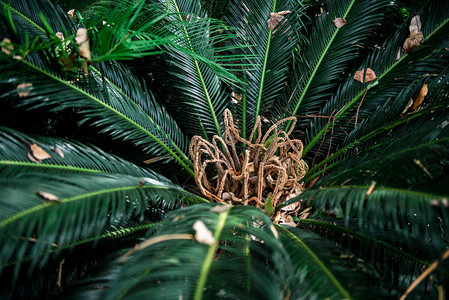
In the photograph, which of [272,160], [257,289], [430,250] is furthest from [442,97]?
[257,289]

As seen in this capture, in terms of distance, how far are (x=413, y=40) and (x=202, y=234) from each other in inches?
61.0

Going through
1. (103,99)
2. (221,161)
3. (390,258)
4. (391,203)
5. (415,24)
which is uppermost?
(415,24)

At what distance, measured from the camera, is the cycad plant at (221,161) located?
0.80 meters

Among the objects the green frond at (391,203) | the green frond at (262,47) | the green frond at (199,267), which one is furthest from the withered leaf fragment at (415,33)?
the green frond at (199,267)

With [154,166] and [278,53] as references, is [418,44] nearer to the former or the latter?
[278,53]

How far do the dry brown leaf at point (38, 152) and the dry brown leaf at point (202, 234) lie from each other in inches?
26.6

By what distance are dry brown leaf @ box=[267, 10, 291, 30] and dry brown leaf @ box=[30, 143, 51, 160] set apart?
1.44m

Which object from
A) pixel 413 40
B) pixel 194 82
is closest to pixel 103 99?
pixel 194 82

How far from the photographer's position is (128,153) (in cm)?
174

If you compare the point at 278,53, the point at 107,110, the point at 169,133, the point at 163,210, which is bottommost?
the point at 163,210

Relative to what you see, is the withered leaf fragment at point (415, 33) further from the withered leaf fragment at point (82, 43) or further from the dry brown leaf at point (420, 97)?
the withered leaf fragment at point (82, 43)

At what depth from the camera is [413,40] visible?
5.11 feet

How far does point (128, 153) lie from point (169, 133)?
0.28 meters

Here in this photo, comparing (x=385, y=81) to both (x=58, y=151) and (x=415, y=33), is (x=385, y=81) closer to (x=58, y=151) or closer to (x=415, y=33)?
(x=415, y=33)
